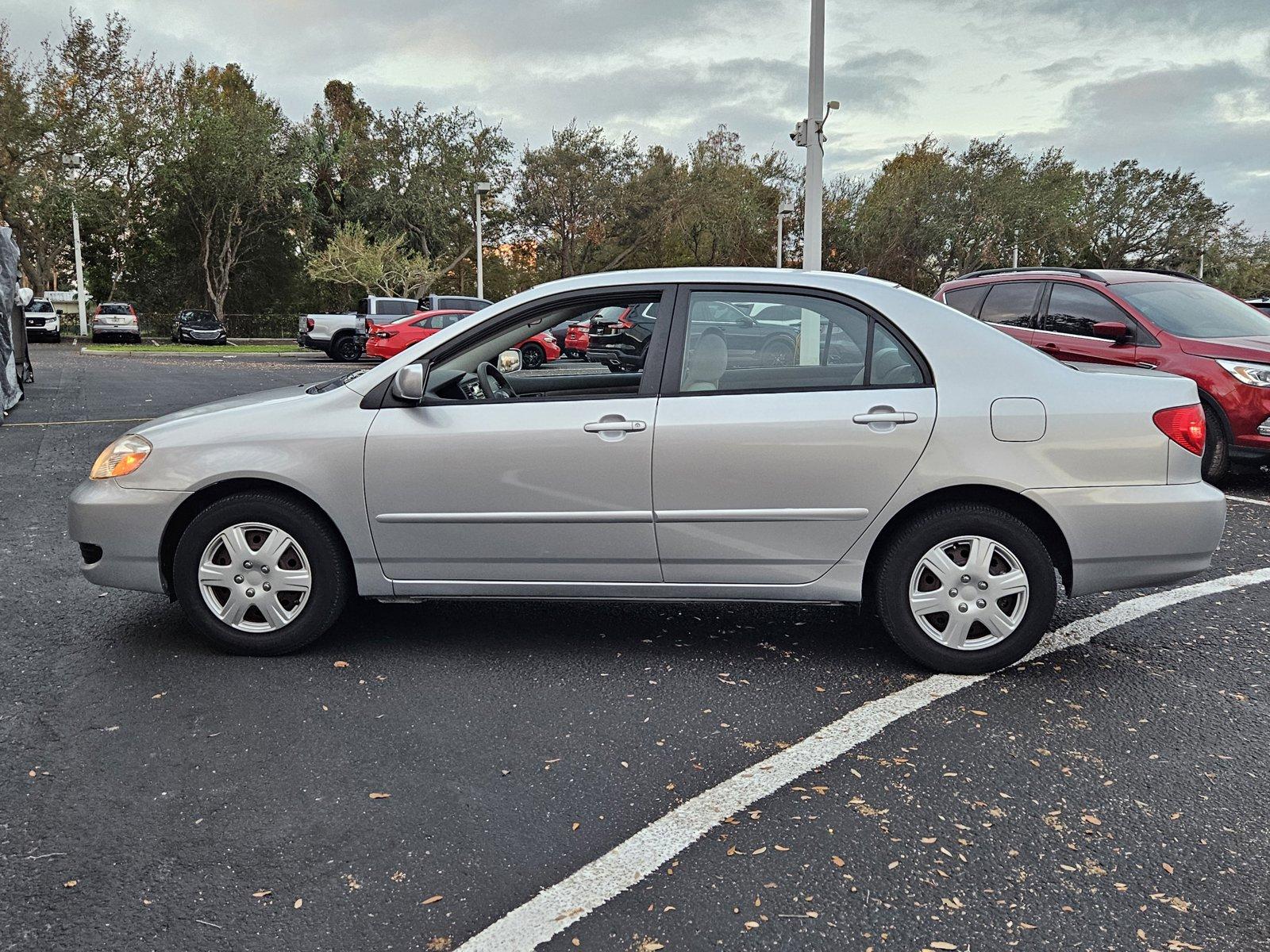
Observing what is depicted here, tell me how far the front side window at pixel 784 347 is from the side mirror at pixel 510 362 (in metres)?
0.85

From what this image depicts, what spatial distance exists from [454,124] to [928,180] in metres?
21.5

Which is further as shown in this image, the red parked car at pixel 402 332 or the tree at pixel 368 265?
the tree at pixel 368 265

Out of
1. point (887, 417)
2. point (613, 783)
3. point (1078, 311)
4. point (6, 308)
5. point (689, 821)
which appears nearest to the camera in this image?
point (689, 821)

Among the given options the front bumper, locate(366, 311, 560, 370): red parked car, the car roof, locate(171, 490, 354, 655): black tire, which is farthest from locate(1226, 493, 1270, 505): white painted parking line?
locate(366, 311, 560, 370): red parked car

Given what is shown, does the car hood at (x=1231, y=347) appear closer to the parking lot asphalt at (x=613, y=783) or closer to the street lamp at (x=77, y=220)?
the parking lot asphalt at (x=613, y=783)

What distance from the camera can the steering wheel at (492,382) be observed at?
14.7 ft

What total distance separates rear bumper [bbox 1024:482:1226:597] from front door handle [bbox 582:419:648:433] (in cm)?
160

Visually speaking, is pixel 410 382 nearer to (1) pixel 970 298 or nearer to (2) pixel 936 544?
(2) pixel 936 544

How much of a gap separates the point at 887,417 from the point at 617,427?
1094 mm

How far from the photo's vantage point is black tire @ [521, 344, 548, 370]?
4578 mm

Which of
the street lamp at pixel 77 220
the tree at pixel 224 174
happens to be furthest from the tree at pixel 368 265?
the street lamp at pixel 77 220

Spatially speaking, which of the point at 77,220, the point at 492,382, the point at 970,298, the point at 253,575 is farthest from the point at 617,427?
the point at 77,220

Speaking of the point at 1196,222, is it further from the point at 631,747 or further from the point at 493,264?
the point at 631,747

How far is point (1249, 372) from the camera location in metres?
7.84
